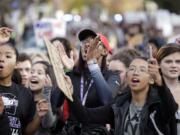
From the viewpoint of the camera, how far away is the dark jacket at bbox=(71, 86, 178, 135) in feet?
24.4

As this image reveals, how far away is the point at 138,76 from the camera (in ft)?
25.9

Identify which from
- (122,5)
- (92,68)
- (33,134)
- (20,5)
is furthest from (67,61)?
(122,5)

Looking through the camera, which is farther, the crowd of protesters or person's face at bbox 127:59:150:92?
person's face at bbox 127:59:150:92

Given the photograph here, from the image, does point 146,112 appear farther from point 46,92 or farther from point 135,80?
point 46,92

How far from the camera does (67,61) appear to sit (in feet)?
26.8

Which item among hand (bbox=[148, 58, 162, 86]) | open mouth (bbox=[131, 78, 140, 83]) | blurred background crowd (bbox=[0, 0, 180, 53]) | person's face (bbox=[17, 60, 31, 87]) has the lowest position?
open mouth (bbox=[131, 78, 140, 83])

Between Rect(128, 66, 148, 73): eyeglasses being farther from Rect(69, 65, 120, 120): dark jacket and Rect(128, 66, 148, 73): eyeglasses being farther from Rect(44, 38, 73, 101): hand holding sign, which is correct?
Rect(44, 38, 73, 101): hand holding sign

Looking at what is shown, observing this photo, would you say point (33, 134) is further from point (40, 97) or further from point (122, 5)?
point (122, 5)

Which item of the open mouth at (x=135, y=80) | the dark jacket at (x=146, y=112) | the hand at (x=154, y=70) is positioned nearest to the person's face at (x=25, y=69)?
the dark jacket at (x=146, y=112)

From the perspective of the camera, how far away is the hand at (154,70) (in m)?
7.14

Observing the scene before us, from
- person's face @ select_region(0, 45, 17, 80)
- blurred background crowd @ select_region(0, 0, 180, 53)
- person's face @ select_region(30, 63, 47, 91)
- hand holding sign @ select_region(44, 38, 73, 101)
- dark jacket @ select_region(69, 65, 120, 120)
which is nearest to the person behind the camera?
hand holding sign @ select_region(44, 38, 73, 101)

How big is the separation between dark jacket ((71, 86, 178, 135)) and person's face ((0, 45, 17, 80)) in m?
0.78

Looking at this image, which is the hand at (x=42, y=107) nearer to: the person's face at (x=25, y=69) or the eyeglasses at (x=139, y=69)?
the eyeglasses at (x=139, y=69)

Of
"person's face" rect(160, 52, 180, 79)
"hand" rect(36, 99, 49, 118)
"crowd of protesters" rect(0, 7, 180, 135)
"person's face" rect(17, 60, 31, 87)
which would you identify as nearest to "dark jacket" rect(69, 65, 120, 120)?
"crowd of protesters" rect(0, 7, 180, 135)
